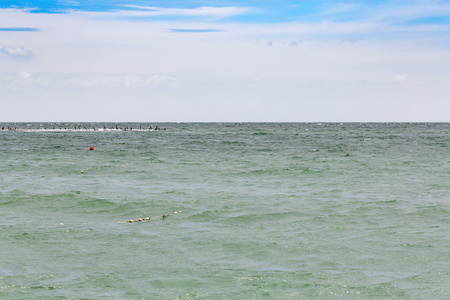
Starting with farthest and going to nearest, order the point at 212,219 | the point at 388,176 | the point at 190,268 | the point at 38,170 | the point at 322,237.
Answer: the point at 38,170, the point at 388,176, the point at 212,219, the point at 322,237, the point at 190,268

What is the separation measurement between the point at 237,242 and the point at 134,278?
433 cm

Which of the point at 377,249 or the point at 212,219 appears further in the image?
the point at 212,219

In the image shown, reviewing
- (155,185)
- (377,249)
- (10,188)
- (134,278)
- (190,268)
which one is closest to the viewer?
(134,278)

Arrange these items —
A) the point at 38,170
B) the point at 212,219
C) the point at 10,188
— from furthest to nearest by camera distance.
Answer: the point at 38,170
the point at 10,188
the point at 212,219

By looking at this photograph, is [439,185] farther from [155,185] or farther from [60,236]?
[60,236]

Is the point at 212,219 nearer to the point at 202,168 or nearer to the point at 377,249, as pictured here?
the point at 377,249

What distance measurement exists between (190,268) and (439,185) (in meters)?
21.0

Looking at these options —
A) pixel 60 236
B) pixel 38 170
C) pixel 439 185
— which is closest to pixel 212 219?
pixel 60 236

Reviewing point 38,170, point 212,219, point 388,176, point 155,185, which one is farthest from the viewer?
point 38,170

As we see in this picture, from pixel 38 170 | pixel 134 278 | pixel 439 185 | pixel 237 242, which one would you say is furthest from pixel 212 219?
pixel 38 170

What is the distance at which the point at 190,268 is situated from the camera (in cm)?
1376

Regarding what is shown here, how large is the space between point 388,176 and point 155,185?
610 inches

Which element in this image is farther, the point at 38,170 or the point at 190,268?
the point at 38,170

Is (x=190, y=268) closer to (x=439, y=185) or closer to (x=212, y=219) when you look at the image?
(x=212, y=219)
